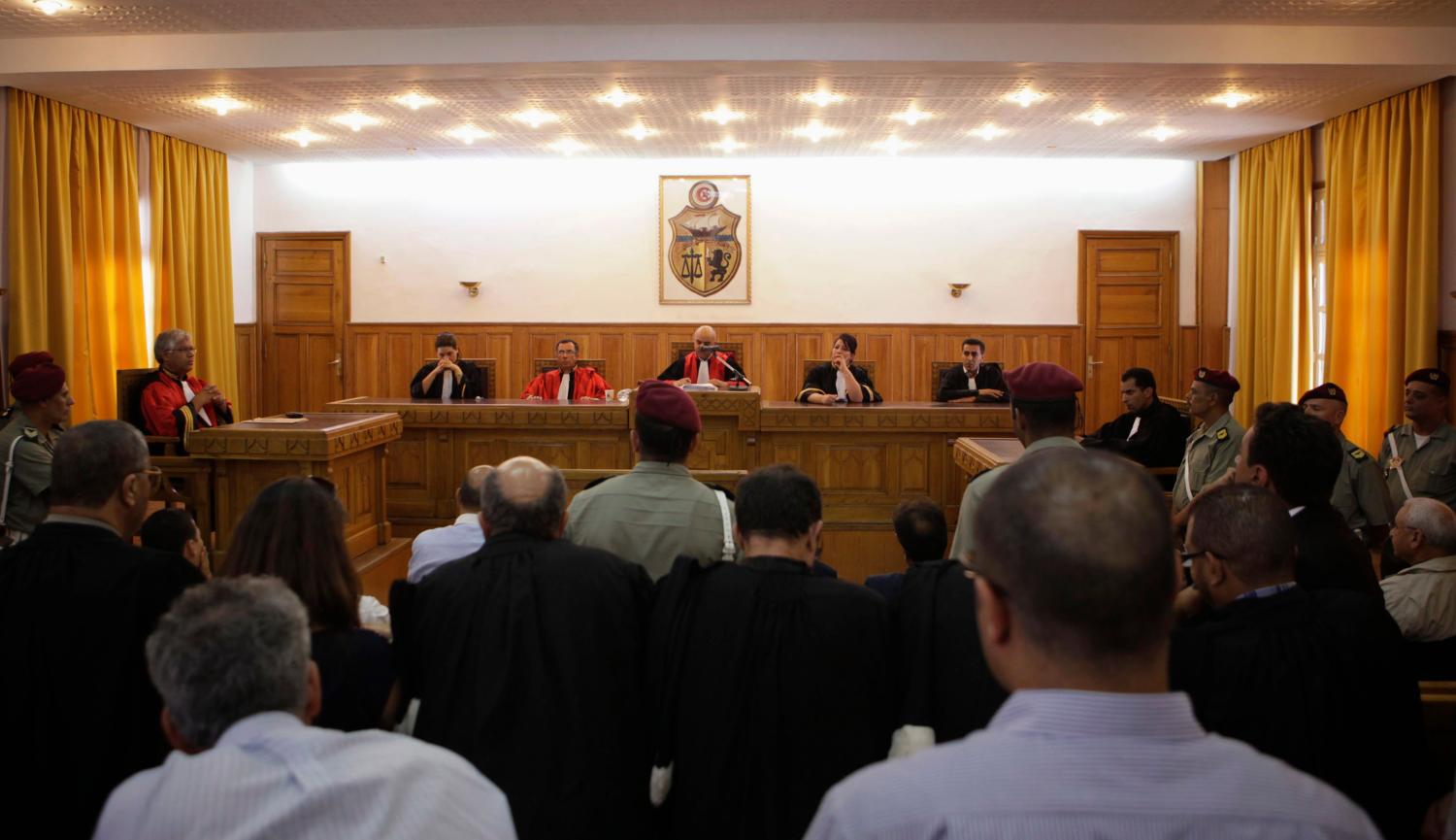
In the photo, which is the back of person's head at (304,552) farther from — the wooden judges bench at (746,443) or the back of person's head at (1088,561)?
the wooden judges bench at (746,443)

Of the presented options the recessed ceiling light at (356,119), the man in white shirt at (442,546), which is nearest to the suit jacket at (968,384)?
the recessed ceiling light at (356,119)

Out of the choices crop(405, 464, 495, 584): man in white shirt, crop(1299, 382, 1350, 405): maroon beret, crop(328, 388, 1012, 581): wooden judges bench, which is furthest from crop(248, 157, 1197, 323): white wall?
crop(405, 464, 495, 584): man in white shirt

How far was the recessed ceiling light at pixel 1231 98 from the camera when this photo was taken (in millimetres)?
8422

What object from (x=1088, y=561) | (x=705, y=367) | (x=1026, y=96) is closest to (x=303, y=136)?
(x=705, y=367)

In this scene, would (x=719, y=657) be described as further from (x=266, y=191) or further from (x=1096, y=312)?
(x=266, y=191)

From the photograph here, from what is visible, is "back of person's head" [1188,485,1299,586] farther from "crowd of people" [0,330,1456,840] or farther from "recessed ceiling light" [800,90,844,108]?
"recessed ceiling light" [800,90,844,108]

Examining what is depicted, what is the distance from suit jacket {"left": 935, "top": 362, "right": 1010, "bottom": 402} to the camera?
30.6ft

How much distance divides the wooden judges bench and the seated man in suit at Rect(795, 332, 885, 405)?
42cm

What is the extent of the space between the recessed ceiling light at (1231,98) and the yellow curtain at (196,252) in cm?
916

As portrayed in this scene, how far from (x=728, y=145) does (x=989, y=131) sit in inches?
99.4

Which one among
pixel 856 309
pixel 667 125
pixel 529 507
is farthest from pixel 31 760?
pixel 856 309

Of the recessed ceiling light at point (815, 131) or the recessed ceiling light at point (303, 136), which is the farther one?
the recessed ceiling light at point (303, 136)

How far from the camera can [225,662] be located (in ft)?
4.70

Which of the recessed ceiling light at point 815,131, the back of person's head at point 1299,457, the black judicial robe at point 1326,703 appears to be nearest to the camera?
the black judicial robe at point 1326,703
